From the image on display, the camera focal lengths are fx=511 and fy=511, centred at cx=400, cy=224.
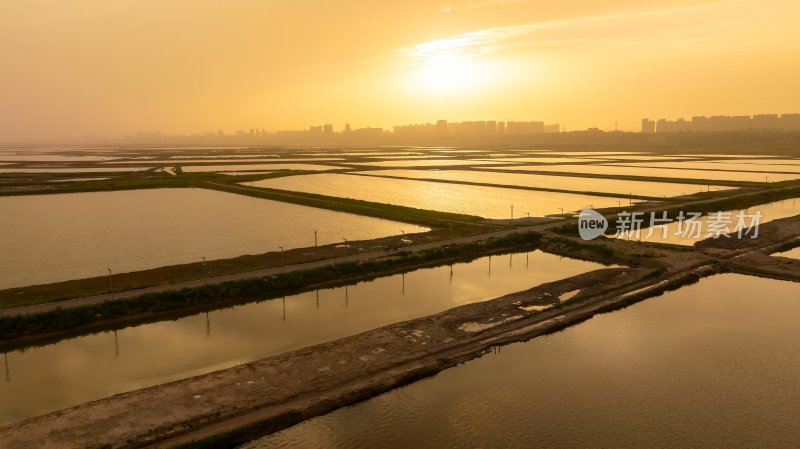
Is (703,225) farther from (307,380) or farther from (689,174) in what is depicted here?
(689,174)

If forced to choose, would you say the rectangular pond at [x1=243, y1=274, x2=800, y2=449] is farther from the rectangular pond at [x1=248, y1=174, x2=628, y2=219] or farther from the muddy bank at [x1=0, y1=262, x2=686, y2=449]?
the rectangular pond at [x1=248, y1=174, x2=628, y2=219]

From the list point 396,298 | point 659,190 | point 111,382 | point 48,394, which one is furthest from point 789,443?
point 659,190

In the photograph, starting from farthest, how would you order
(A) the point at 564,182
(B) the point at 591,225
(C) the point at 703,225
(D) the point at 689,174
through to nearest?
(D) the point at 689,174 → (A) the point at 564,182 → (C) the point at 703,225 → (B) the point at 591,225

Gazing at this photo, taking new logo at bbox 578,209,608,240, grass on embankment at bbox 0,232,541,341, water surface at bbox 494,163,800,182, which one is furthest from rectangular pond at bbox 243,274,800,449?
water surface at bbox 494,163,800,182

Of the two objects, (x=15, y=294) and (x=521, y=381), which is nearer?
(x=521, y=381)

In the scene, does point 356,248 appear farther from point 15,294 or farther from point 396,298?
point 15,294

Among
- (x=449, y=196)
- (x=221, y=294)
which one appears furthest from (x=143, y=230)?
(x=449, y=196)
